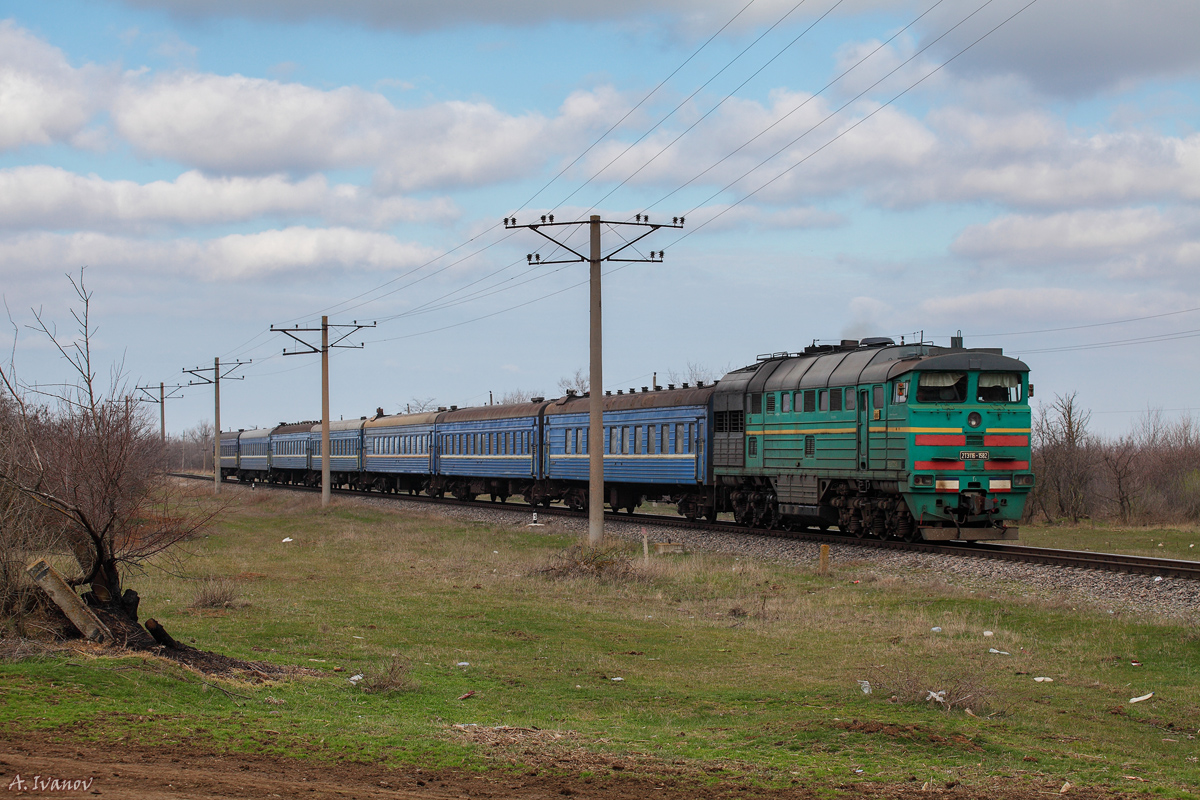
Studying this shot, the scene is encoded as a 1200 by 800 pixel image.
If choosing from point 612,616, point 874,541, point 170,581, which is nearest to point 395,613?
point 612,616

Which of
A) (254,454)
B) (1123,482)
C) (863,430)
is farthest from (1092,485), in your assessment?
(254,454)

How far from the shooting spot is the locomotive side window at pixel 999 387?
80.3 feet

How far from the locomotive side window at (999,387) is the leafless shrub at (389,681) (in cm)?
1644

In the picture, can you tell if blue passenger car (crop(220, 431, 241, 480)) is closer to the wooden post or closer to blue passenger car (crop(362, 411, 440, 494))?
blue passenger car (crop(362, 411, 440, 494))

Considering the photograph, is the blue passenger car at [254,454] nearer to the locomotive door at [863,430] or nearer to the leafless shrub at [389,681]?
the locomotive door at [863,430]

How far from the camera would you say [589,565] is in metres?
23.9

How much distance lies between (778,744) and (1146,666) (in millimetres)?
7043

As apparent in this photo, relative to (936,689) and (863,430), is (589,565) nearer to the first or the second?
(863,430)

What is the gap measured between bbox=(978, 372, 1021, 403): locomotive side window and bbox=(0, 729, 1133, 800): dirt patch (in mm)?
17143

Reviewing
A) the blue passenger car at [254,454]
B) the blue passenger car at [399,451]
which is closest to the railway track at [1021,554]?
the blue passenger car at [399,451]

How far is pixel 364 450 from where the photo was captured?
7106 cm

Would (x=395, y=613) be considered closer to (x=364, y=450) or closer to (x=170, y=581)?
(x=170, y=581)

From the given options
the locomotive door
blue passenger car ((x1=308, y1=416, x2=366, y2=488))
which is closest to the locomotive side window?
the locomotive door

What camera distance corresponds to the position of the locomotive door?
25.7m
